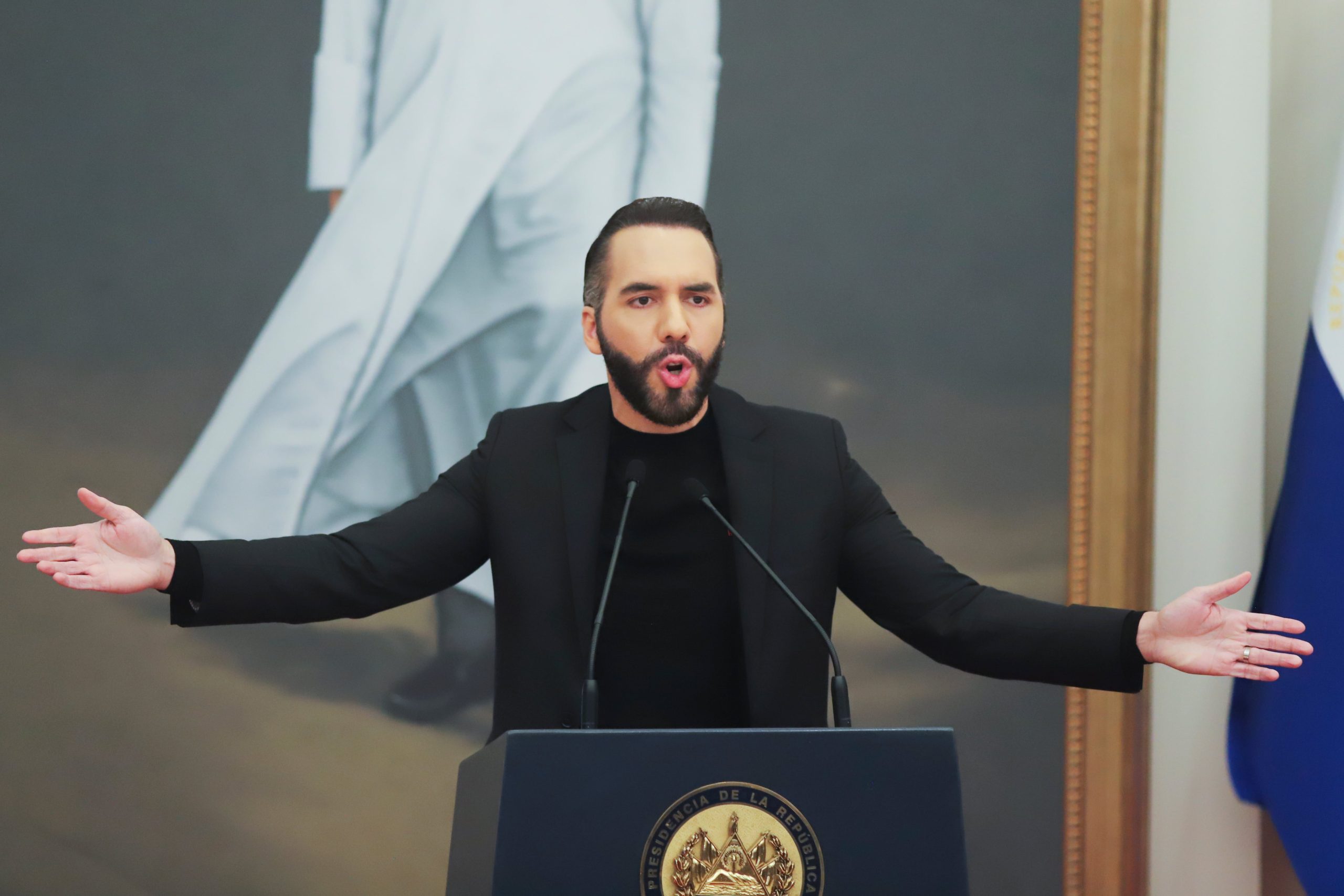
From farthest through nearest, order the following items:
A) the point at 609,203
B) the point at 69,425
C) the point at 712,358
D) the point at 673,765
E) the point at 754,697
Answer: the point at 609,203, the point at 69,425, the point at 712,358, the point at 754,697, the point at 673,765

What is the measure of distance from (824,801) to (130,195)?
2310mm

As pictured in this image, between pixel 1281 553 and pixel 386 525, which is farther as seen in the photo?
pixel 1281 553

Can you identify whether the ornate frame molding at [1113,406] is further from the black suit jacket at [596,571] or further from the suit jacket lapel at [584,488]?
the suit jacket lapel at [584,488]

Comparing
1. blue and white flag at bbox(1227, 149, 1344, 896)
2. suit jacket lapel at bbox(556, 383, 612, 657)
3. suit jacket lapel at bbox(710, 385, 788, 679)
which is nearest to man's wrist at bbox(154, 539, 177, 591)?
suit jacket lapel at bbox(556, 383, 612, 657)

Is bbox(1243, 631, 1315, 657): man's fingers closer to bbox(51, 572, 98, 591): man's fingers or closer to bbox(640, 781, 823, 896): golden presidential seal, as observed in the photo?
bbox(640, 781, 823, 896): golden presidential seal

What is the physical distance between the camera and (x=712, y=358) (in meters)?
2.02

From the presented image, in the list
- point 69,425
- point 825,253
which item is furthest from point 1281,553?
point 69,425

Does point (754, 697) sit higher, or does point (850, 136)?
point (850, 136)

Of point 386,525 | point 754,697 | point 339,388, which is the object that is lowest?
point 754,697

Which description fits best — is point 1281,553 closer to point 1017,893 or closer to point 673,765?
point 1017,893

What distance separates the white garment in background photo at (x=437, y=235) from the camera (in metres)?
2.80

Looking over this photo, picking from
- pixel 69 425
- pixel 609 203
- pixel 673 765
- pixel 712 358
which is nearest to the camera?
pixel 673 765

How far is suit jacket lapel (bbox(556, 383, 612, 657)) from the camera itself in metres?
1.91

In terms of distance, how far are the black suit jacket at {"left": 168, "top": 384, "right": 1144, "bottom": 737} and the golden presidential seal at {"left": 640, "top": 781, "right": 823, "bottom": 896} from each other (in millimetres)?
603
